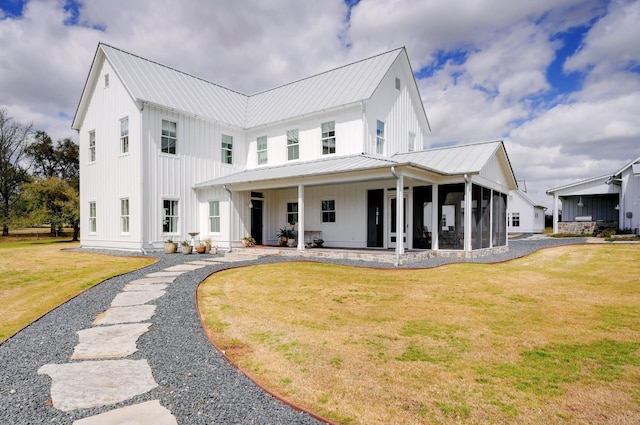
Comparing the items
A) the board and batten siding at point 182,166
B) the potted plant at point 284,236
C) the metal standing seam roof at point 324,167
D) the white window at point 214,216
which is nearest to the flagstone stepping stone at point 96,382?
the metal standing seam roof at point 324,167

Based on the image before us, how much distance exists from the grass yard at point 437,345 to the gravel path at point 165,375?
258 millimetres

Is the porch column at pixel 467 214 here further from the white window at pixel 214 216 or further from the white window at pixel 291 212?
the white window at pixel 214 216

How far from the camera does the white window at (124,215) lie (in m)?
17.2

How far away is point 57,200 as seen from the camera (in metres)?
28.6

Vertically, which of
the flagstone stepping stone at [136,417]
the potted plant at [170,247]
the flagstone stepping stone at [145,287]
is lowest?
the flagstone stepping stone at [145,287]

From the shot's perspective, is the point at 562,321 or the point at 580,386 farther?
the point at 562,321

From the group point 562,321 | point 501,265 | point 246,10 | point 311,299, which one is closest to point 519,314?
point 562,321

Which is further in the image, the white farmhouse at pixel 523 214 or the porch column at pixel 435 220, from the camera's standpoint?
the white farmhouse at pixel 523 214

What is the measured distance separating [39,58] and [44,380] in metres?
32.0

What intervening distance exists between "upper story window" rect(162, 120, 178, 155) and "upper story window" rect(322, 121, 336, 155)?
23.3 ft

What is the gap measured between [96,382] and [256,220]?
15.3 metres

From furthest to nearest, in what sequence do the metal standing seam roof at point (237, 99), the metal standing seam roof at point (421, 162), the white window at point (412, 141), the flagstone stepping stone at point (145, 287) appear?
1. the white window at point (412, 141)
2. the metal standing seam roof at point (237, 99)
3. the metal standing seam roof at point (421, 162)
4. the flagstone stepping stone at point (145, 287)

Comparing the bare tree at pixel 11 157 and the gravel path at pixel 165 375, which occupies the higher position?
the bare tree at pixel 11 157

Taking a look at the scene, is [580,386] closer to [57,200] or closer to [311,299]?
[311,299]
